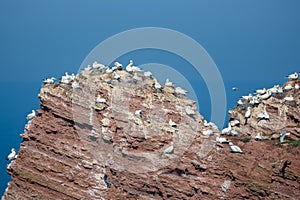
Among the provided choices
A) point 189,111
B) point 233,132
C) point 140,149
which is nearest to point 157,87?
point 189,111

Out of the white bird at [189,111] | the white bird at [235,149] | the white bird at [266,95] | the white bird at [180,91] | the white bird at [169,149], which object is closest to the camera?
the white bird at [235,149]

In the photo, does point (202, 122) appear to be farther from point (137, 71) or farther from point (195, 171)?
point (137, 71)

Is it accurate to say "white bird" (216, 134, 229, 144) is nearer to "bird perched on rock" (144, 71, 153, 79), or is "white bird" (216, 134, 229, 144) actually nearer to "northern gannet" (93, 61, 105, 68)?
"bird perched on rock" (144, 71, 153, 79)

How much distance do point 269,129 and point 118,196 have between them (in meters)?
6.92

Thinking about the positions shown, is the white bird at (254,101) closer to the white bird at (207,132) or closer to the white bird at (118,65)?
the white bird at (207,132)

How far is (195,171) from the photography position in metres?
19.1

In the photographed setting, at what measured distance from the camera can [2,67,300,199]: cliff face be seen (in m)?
18.5

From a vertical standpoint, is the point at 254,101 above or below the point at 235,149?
above

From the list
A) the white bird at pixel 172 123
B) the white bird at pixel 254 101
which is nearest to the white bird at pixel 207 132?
the white bird at pixel 172 123

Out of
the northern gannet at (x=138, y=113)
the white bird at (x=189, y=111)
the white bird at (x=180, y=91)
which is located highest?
the white bird at (x=180, y=91)

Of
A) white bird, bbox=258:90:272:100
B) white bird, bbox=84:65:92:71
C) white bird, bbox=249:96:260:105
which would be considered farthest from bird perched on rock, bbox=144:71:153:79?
white bird, bbox=258:90:272:100

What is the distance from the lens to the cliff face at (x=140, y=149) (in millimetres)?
18516

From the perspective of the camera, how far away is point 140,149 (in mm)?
19844

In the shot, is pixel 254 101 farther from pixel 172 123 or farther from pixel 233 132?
pixel 172 123
